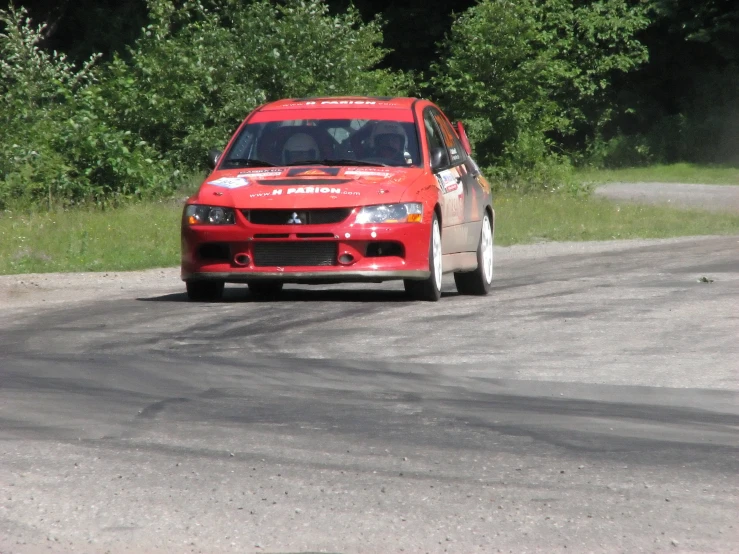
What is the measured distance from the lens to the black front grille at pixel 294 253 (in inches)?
455

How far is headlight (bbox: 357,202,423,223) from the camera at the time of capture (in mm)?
11562

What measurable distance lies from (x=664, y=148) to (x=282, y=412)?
134ft

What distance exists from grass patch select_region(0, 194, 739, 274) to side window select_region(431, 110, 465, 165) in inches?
168

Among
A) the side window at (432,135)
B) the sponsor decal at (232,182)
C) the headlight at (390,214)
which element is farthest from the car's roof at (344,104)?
the headlight at (390,214)

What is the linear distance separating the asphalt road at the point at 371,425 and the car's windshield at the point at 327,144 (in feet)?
3.71

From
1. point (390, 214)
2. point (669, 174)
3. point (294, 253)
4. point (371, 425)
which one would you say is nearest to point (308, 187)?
point (294, 253)

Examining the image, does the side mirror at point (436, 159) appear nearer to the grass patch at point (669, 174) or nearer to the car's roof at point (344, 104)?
Answer: the car's roof at point (344, 104)

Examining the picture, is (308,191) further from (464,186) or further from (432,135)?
(464,186)

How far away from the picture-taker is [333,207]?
11508 millimetres

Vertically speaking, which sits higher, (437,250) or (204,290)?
(437,250)

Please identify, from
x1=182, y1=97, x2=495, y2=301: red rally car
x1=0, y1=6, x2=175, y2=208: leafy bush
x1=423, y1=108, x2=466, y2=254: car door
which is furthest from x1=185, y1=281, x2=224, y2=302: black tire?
x1=0, y1=6, x2=175, y2=208: leafy bush

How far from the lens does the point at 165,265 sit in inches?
666

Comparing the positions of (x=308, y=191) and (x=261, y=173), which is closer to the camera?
(x=308, y=191)

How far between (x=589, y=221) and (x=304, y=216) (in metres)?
12.8
